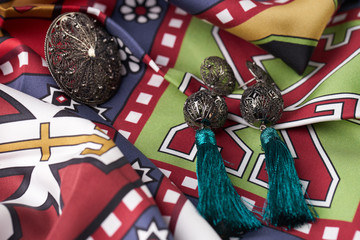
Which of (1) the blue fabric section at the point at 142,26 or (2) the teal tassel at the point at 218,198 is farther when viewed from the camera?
(1) the blue fabric section at the point at 142,26

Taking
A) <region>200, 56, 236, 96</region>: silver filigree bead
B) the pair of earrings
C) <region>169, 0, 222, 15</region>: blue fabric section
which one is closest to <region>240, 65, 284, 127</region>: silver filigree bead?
the pair of earrings

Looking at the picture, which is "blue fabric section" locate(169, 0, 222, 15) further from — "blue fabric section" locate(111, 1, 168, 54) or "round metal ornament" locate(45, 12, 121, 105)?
"round metal ornament" locate(45, 12, 121, 105)

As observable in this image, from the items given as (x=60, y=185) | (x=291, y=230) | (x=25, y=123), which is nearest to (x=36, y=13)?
(x=25, y=123)

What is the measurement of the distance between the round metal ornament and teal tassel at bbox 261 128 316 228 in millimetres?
418

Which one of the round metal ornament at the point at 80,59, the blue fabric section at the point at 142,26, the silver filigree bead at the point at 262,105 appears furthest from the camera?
the blue fabric section at the point at 142,26

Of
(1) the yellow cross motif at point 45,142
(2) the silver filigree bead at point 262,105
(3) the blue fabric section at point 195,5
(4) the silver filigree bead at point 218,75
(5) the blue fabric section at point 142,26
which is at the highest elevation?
(3) the blue fabric section at point 195,5

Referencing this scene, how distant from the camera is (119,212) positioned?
782mm

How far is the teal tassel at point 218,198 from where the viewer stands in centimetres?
82

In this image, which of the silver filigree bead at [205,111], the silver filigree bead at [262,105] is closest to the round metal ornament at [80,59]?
the silver filigree bead at [205,111]

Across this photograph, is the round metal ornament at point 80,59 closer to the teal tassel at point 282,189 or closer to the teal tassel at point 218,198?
the teal tassel at point 218,198

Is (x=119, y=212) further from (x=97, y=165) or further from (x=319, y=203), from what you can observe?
(x=319, y=203)

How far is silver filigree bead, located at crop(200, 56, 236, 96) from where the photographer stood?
3.45ft

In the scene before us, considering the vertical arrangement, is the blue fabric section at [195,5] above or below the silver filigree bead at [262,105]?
above

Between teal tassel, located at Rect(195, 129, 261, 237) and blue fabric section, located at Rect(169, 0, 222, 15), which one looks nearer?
teal tassel, located at Rect(195, 129, 261, 237)
